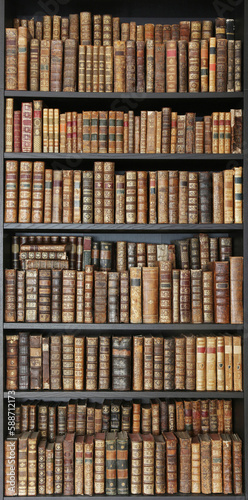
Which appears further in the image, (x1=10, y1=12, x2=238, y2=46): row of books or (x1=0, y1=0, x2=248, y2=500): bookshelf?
(x1=10, y1=12, x2=238, y2=46): row of books

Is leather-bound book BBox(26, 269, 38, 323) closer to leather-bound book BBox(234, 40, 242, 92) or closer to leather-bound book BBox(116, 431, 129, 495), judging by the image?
leather-bound book BBox(116, 431, 129, 495)

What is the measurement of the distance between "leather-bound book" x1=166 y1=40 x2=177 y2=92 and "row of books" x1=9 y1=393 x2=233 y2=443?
1.38 m

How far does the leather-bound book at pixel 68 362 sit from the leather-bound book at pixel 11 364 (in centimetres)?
21

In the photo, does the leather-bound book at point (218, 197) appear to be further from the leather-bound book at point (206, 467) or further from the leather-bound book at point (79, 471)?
the leather-bound book at point (79, 471)

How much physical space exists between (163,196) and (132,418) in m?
0.99

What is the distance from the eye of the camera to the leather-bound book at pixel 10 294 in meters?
1.88

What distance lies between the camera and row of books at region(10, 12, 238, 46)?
1.98 metres

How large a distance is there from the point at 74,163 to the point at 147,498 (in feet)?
4.86

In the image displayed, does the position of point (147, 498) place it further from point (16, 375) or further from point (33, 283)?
point (33, 283)

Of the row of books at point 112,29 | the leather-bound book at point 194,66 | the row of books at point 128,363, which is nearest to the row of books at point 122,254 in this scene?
the row of books at point 128,363

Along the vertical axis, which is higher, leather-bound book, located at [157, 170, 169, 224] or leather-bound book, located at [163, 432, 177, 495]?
leather-bound book, located at [157, 170, 169, 224]

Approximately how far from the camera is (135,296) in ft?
6.20

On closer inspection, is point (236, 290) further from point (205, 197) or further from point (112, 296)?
point (112, 296)

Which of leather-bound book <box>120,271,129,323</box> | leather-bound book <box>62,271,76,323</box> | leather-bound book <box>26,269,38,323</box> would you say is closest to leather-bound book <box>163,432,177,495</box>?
leather-bound book <box>120,271,129,323</box>
